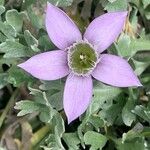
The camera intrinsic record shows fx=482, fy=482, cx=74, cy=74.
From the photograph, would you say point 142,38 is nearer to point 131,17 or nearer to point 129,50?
point 131,17

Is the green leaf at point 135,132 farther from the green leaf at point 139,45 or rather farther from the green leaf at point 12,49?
the green leaf at point 12,49

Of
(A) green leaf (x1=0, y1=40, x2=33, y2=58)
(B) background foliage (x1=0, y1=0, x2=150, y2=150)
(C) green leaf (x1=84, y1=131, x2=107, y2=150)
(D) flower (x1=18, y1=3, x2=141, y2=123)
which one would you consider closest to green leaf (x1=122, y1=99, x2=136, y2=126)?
(B) background foliage (x1=0, y1=0, x2=150, y2=150)

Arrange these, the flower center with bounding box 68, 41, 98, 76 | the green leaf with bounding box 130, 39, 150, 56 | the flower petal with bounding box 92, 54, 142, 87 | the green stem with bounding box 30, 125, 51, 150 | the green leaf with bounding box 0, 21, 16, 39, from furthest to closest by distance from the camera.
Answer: the green stem with bounding box 30, 125, 51, 150 < the green leaf with bounding box 130, 39, 150, 56 < the green leaf with bounding box 0, 21, 16, 39 < the flower center with bounding box 68, 41, 98, 76 < the flower petal with bounding box 92, 54, 142, 87

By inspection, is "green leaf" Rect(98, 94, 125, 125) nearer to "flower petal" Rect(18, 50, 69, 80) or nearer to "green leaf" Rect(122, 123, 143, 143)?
"green leaf" Rect(122, 123, 143, 143)

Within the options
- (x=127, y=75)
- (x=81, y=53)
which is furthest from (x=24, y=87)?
(x=127, y=75)

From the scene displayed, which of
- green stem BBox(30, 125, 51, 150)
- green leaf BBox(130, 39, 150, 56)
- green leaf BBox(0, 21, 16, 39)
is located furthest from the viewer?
green stem BBox(30, 125, 51, 150)

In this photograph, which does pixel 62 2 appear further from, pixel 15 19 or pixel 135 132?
pixel 135 132
